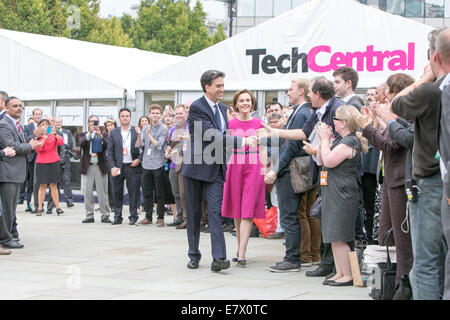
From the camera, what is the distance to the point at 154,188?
12961 mm

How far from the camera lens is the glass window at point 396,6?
53.3m

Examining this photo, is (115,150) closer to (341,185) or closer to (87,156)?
(87,156)

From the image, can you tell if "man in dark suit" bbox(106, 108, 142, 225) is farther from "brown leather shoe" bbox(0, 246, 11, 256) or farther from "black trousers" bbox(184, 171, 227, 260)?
"black trousers" bbox(184, 171, 227, 260)

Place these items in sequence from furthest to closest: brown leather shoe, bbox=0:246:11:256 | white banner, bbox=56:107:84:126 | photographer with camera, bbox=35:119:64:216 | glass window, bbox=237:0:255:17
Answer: glass window, bbox=237:0:255:17 → white banner, bbox=56:107:84:126 → photographer with camera, bbox=35:119:64:216 → brown leather shoe, bbox=0:246:11:256

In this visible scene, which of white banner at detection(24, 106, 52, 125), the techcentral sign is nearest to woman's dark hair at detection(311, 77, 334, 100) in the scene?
the techcentral sign

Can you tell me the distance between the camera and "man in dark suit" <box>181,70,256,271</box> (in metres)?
Answer: 7.57

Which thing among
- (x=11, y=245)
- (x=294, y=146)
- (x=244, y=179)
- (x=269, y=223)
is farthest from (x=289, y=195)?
(x=11, y=245)

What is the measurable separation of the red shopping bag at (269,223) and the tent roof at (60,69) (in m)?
7.23

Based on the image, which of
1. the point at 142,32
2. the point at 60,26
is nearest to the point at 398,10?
the point at 142,32

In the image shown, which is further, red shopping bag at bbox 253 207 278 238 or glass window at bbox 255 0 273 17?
glass window at bbox 255 0 273 17

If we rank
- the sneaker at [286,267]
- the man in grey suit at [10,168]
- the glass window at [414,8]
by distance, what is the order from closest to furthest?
1. the sneaker at [286,267]
2. the man in grey suit at [10,168]
3. the glass window at [414,8]

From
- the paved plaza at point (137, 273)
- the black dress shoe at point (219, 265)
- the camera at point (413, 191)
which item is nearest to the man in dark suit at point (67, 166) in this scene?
the paved plaza at point (137, 273)

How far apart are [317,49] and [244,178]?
249 inches

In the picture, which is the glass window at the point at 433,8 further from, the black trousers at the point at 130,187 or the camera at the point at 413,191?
the camera at the point at 413,191
